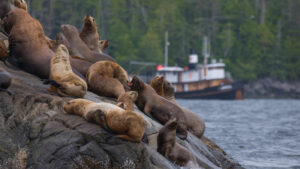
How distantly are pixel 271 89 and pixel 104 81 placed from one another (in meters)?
65.7

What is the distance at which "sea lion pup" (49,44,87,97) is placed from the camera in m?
8.03

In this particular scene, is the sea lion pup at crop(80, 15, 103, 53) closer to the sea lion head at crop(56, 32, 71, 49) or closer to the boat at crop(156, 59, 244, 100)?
the sea lion head at crop(56, 32, 71, 49)

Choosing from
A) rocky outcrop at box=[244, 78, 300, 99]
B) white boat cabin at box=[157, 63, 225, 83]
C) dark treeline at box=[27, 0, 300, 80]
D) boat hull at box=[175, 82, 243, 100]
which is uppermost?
dark treeline at box=[27, 0, 300, 80]

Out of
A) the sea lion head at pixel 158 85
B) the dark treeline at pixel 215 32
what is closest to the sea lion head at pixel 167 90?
the sea lion head at pixel 158 85

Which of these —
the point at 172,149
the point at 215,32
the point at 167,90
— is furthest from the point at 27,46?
the point at 215,32

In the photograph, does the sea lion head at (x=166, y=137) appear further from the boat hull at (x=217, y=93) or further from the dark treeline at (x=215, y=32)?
the dark treeline at (x=215, y=32)

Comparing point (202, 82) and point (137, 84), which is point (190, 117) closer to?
point (137, 84)

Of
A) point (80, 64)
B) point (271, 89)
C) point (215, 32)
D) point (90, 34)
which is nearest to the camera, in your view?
point (80, 64)

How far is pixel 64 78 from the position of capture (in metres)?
8.30

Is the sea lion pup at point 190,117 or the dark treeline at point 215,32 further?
the dark treeline at point 215,32

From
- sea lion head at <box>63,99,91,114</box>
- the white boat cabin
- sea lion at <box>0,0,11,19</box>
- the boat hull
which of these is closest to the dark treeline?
the white boat cabin

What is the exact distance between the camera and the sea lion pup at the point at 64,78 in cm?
803

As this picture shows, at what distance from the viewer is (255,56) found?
264 ft

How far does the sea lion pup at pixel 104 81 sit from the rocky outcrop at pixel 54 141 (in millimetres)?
1589
